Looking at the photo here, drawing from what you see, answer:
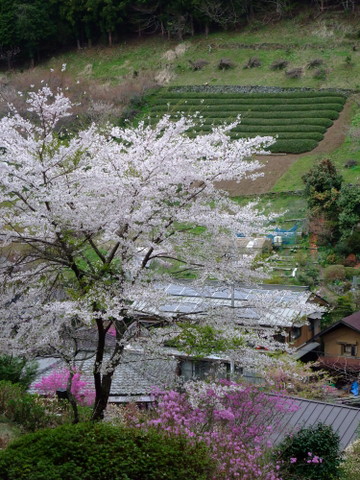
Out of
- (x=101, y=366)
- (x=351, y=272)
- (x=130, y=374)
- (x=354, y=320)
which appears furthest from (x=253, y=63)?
(x=101, y=366)

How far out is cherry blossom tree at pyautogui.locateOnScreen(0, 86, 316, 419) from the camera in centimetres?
757

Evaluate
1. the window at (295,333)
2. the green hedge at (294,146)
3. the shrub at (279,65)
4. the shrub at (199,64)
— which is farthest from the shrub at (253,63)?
the window at (295,333)

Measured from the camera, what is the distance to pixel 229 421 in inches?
Answer: 334

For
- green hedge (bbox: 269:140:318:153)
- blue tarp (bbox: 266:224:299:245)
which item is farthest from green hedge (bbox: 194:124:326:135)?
blue tarp (bbox: 266:224:299:245)

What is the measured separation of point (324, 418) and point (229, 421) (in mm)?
2439

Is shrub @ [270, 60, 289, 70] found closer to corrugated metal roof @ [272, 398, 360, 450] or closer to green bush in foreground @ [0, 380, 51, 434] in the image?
corrugated metal roof @ [272, 398, 360, 450]

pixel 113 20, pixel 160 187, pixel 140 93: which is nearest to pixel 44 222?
pixel 160 187

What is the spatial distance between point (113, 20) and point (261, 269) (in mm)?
42473

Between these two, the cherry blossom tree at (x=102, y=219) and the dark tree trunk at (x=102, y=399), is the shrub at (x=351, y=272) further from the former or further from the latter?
the dark tree trunk at (x=102, y=399)

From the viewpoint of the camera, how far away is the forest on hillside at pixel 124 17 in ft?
152

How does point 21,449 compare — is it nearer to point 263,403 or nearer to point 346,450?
point 263,403

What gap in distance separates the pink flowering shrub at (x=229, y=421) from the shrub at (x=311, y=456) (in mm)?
229

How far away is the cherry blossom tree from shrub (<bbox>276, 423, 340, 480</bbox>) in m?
2.15

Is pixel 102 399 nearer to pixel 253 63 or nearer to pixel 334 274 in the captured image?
pixel 334 274
